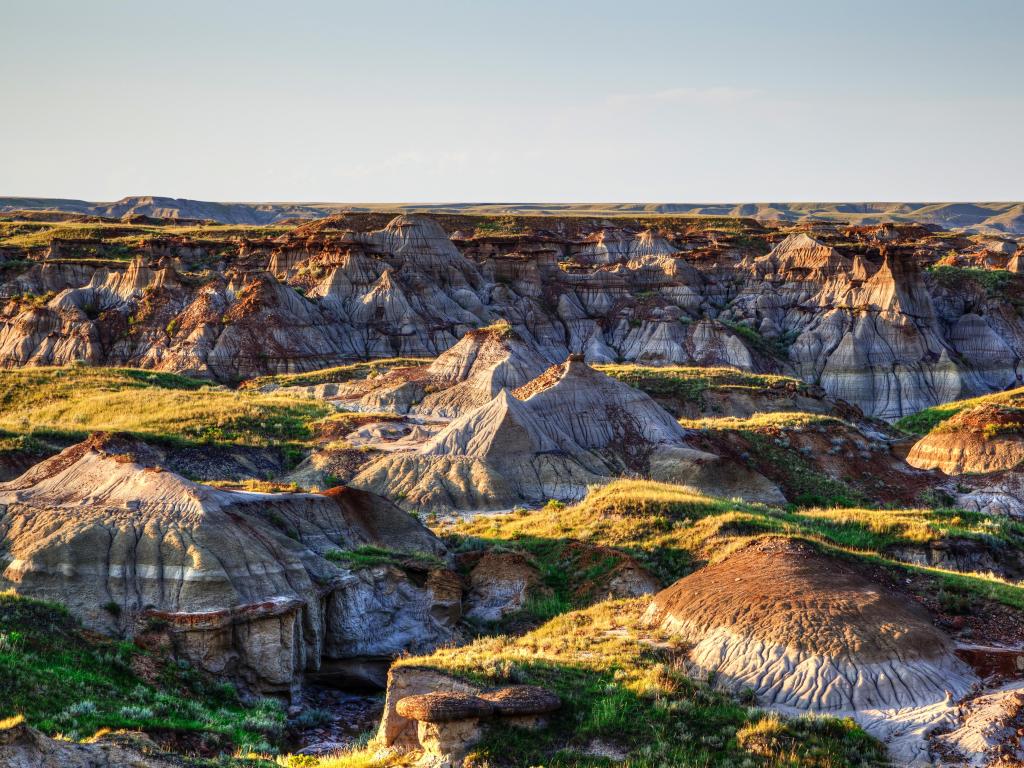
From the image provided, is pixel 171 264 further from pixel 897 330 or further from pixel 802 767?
pixel 802 767

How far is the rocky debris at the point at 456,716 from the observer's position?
1584cm

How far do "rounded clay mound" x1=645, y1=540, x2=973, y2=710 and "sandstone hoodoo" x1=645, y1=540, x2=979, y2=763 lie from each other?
19 mm

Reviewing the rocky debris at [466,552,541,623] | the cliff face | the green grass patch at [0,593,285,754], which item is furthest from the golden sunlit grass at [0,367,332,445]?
the green grass patch at [0,593,285,754]

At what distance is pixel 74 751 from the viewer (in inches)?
507

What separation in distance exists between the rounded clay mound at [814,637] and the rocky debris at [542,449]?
17.3 metres

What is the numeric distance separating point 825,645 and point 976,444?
30208mm

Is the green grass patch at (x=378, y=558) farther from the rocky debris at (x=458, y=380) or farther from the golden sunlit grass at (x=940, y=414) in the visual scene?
the golden sunlit grass at (x=940, y=414)

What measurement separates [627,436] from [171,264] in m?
62.3

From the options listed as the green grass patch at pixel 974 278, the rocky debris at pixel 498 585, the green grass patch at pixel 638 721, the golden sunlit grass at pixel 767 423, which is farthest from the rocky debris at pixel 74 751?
the green grass patch at pixel 974 278

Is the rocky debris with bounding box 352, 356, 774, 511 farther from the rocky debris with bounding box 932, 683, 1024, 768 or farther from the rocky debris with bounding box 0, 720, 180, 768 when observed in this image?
the rocky debris with bounding box 0, 720, 180, 768

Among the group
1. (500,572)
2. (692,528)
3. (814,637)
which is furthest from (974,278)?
(814,637)

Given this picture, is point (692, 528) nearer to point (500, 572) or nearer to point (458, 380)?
point (500, 572)

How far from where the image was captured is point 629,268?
109 metres

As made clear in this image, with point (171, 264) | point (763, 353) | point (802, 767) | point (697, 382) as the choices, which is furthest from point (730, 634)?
point (171, 264)
